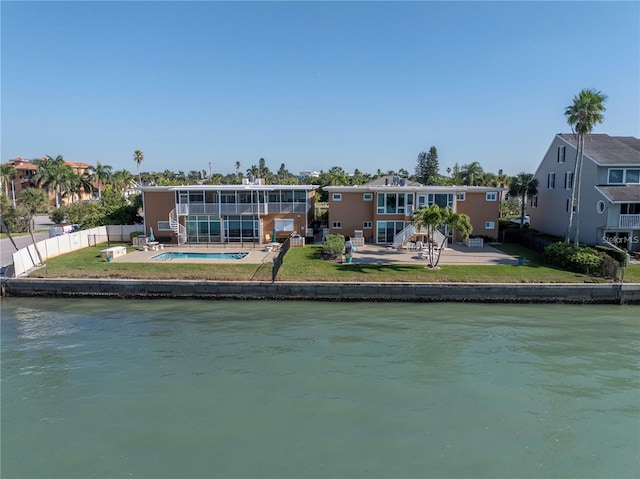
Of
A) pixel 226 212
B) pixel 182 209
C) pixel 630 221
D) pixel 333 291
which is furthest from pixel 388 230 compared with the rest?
pixel 182 209

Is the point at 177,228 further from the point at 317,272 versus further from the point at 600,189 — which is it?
the point at 600,189

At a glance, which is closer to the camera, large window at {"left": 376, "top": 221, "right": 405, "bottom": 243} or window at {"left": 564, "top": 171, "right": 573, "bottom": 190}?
window at {"left": 564, "top": 171, "right": 573, "bottom": 190}

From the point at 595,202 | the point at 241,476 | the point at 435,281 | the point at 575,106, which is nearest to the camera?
the point at 241,476

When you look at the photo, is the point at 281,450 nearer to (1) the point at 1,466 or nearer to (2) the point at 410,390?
(2) the point at 410,390

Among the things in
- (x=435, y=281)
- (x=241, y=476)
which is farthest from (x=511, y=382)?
(x=435, y=281)

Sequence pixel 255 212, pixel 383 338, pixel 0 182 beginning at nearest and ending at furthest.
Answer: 1. pixel 383 338
2. pixel 255 212
3. pixel 0 182

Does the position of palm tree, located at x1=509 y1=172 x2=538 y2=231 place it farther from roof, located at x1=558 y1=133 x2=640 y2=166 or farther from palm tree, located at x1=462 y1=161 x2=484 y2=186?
palm tree, located at x1=462 y1=161 x2=484 y2=186

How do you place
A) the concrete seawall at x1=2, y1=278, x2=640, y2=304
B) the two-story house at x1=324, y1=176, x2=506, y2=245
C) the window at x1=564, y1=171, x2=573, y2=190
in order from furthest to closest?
the two-story house at x1=324, y1=176, x2=506, y2=245, the window at x1=564, y1=171, x2=573, y2=190, the concrete seawall at x1=2, y1=278, x2=640, y2=304

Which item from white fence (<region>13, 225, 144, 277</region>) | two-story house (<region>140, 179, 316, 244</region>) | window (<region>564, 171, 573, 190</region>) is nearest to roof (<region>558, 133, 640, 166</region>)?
window (<region>564, 171, 573, 190</region>)
